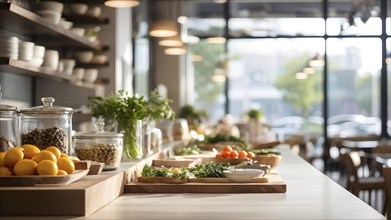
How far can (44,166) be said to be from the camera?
273cm

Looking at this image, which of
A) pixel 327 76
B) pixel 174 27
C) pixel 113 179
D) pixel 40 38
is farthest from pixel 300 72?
pixel 113 179

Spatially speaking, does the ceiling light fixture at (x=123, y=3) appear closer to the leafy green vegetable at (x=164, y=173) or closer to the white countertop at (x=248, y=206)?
the leafy green vegetable at (x=164, y=173)

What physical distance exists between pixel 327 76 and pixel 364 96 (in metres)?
0.82

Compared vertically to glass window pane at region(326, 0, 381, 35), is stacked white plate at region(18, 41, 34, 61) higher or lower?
lower

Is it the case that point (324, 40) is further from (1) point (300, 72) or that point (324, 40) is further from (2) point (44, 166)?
(2) point (44, 166)

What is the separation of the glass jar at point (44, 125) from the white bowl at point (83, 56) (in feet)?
15.9

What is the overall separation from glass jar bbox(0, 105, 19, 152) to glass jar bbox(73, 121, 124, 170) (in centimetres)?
40

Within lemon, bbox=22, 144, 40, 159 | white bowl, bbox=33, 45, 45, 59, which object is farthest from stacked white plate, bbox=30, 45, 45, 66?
lemon, bbox=22, 144, 40, 159

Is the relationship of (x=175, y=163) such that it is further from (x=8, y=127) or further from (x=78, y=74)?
(x=78, y=74)

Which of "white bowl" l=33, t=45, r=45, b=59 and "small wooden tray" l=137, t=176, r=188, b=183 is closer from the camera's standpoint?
"small wooden tray" l=137, t=176, r=188, b=183

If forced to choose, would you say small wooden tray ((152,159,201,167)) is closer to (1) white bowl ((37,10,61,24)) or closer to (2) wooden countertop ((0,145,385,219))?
(2) wooden countertop ((0,145,385,219))

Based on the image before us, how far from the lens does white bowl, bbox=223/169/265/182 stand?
352 cm

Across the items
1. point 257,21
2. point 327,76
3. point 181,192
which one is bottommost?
point 181,192

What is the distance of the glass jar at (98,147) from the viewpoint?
3438mm
